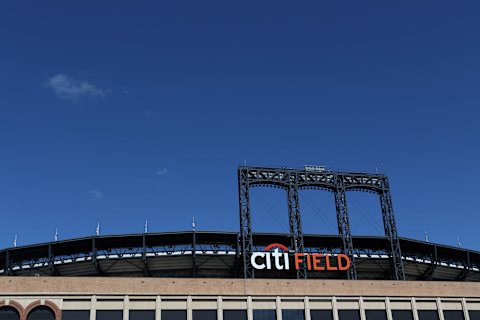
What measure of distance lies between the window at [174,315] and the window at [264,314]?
709 centimetres

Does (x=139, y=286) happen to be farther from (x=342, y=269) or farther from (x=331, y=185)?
(x=331, y=185)

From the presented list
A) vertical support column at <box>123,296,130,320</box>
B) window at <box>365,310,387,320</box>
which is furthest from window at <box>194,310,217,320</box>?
window at <box>365,310,387,320</box>

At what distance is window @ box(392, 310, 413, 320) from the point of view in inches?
2399

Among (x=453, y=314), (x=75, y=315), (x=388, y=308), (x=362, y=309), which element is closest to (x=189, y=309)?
(x=75, y=315)

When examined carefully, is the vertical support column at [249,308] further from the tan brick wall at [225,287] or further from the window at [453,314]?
the window at [453,314]

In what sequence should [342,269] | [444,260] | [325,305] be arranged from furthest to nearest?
A: [444,260], [342,269], [325,305]

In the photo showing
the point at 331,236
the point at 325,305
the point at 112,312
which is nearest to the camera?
the point at 112,312

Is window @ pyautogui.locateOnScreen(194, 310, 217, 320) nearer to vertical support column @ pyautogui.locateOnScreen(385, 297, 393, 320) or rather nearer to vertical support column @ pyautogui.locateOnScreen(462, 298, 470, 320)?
vertical support column @ pyautogui.locateOnScreen(385, 297, 393, 320)

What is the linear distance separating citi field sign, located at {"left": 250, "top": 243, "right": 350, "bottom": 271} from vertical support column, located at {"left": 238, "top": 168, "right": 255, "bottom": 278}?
107cm

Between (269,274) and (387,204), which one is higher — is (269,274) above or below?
below

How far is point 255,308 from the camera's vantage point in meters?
57.8

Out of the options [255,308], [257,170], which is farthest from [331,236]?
[255,308]

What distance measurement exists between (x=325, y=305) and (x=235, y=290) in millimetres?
9604

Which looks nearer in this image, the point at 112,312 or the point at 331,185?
the point at 112,312
